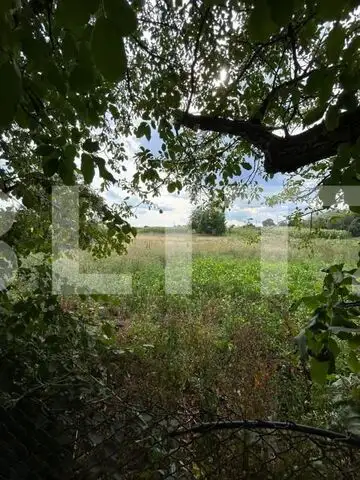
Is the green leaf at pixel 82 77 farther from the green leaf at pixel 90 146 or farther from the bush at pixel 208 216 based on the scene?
the bush at pixel 208 216

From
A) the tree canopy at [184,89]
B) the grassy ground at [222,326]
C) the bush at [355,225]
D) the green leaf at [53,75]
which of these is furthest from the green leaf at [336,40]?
the grassy ground at [222,326]

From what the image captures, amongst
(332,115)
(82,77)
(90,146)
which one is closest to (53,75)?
(82,77)

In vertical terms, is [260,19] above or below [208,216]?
above

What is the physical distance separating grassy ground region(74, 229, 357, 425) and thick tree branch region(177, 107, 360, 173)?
49 centimetres

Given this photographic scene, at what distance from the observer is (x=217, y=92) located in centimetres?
178

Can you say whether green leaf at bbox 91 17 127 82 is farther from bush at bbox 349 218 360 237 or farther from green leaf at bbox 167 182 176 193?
green leaf at bbox 167 182 176 193

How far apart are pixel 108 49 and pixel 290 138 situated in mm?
1103

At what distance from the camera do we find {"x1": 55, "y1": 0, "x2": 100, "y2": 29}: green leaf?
321 mm

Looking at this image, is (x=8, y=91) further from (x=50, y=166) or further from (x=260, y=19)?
(x=50, y=166)

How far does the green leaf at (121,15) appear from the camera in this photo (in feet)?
1.07

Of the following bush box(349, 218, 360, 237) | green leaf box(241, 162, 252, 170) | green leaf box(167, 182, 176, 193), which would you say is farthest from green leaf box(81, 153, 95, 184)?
green leaf box(241, 162, 252, 170)

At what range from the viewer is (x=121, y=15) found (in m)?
0.33

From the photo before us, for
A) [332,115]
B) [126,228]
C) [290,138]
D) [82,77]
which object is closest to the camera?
[82,77]

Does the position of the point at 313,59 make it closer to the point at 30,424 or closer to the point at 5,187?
the point at 5,187
